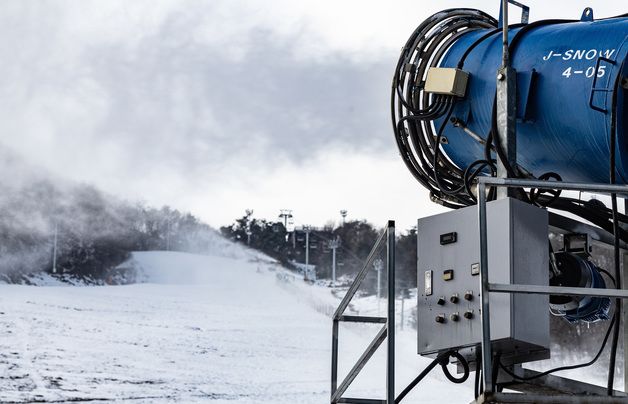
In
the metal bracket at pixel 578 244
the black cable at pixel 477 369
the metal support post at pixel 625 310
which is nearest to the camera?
the black cable at pixel 477 369

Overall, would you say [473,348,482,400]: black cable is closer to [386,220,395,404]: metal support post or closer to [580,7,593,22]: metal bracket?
[386,220,395,404]: metal support post

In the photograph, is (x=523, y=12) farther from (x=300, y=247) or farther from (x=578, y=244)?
(x=300, y=247)

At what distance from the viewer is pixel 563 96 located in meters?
6.59

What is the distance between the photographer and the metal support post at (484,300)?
5.46 metres

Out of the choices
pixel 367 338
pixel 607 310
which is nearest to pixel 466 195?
pixel 607 310

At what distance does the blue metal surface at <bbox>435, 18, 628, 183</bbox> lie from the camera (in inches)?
252

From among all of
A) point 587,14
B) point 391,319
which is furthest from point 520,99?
point 391,319

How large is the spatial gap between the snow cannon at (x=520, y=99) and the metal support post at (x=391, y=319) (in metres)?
0.82

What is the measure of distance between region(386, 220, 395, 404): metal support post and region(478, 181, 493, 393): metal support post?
3.14 ft

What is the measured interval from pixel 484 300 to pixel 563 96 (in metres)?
1.72

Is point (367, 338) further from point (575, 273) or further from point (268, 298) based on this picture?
point (575, 273)

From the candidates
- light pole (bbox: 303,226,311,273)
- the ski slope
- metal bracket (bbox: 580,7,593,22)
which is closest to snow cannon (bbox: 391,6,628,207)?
metal bracket (bbox: 580,7,593,22)

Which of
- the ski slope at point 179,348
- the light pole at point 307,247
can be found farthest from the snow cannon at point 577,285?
the light pole at point 307,247

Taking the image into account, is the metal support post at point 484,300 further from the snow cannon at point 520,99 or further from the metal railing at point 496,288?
the snow cannon at point 520,99
